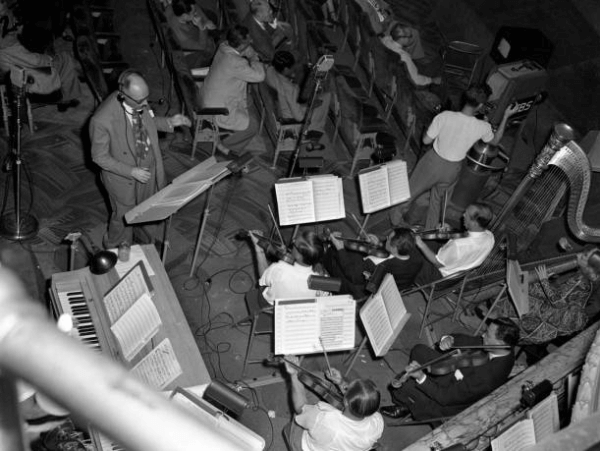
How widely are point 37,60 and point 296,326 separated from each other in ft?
14.0

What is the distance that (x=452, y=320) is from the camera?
6.66m

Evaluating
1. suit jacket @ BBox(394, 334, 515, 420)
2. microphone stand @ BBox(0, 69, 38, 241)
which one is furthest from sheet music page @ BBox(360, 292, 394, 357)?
microphone stand @ BBox(0, 69, 38, 241)

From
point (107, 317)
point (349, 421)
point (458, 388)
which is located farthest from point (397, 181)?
point (107, 317)

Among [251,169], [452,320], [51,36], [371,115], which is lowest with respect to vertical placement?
[452,320]

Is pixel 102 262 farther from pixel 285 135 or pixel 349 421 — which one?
pixel 285 135

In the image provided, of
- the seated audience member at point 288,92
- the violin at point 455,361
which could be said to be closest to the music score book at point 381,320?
the violin at point 455,361

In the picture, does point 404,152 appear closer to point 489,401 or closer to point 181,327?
point 489,401

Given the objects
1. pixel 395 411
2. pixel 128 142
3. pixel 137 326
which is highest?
pixel 128 142

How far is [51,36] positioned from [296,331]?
4604mm

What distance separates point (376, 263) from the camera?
229 inches

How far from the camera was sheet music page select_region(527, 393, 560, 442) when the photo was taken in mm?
4258

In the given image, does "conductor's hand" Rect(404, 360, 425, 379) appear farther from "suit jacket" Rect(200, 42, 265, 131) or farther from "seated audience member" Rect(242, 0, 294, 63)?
"seated audience member" Rect(242, 0, 294, 63)

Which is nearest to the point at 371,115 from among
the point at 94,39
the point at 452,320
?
the point at 452,320

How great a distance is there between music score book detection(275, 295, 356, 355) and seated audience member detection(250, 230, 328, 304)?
1.41 ft
